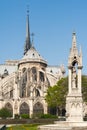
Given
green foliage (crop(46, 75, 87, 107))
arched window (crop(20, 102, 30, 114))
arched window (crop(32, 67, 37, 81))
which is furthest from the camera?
arched window (crop(32, 67, 37, 81))

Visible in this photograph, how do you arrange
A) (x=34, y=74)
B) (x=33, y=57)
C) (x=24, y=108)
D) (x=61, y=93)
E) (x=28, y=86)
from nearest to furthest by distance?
1. (x=61, y=93)
2. (x=24, y=108)
3. (x=28, y=86)
4. (x=34, y=74)
5. (x=33, y=57)

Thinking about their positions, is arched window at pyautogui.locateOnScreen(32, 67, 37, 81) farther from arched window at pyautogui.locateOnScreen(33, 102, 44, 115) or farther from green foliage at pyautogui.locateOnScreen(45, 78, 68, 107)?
green foliage at pyautogui.locateOnScreen(45, 78, 68, 107)

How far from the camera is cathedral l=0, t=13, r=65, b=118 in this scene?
11856 centimetres

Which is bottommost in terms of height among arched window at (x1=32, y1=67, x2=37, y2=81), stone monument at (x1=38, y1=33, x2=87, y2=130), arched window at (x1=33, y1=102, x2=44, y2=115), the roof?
arched window at (x1=33, y1=102, x2=44, y2=115)

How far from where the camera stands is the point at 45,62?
136 m

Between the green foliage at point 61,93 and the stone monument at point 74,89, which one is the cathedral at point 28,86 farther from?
the stone monument at point 74,89

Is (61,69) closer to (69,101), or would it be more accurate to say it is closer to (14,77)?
(14,77)

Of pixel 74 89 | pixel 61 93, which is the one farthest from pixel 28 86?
pixel 74 89

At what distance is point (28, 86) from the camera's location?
123 m

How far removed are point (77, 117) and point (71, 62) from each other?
238 inches

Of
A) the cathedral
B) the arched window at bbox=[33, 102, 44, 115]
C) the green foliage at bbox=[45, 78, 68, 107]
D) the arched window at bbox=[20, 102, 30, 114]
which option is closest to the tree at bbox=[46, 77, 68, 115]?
the green foliage at bbox=[45, 78, 68, 107]

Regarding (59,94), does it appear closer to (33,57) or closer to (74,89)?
(33,57)

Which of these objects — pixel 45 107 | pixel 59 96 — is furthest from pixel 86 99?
pixel 45 107

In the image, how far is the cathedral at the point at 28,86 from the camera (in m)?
119
